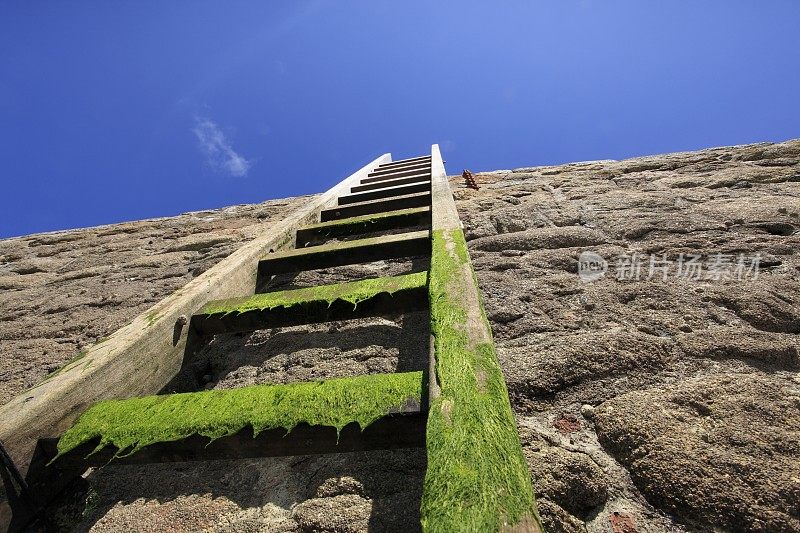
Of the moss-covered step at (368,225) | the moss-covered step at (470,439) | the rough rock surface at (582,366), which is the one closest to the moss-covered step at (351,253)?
the rough rock surface at (582,366)

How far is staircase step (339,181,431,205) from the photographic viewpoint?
2.94 meters

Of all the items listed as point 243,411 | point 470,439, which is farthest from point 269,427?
point 470,439

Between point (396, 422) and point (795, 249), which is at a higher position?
point (795, 249)

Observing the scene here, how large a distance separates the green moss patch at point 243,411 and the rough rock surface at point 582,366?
0.21 meters

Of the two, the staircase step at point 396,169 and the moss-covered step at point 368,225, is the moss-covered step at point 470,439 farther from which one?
the staircase step at point 396,169

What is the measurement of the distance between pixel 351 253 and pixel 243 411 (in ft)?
3.19

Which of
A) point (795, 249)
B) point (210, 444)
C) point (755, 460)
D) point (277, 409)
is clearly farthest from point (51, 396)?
point (795, 249)

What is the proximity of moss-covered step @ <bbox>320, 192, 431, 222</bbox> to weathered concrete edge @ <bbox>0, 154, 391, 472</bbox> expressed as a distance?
1.03 m

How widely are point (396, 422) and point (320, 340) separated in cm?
70

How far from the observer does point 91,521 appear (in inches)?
38.2

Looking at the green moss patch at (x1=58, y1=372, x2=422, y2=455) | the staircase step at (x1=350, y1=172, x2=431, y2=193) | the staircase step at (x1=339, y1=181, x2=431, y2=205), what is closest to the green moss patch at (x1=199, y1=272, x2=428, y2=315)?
the green moss patch at (x1=58, y1=372, x2=422, y2=455)

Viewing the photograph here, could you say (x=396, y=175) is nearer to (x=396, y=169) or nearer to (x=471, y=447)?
(x=396, y=169)

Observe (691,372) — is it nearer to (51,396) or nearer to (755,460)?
(755,460)

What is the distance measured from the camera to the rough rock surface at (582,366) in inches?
33.1
